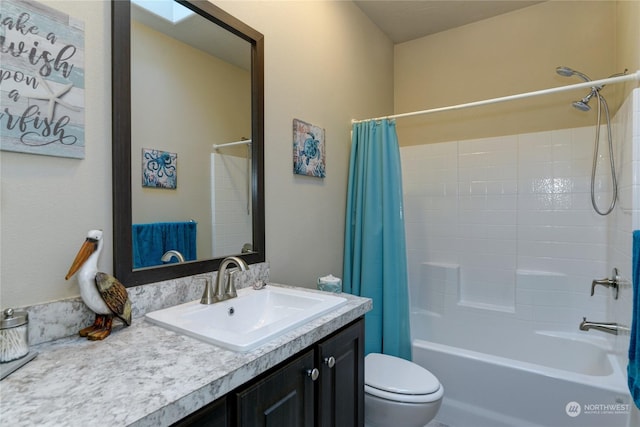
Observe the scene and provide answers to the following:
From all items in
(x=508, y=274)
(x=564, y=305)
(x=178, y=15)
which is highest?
(x=178, y=15)

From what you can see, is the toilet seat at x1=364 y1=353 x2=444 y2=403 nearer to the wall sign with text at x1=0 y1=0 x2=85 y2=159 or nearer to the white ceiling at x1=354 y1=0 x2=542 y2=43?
the wall sign with text at x1=0 y1=0 x2=85 y2=159

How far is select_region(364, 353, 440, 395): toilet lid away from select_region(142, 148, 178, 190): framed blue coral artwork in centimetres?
128

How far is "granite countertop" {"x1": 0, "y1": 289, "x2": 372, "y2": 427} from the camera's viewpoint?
542 mm

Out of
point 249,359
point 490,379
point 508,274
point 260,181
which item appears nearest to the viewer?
point 249,359

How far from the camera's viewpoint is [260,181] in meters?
1.53

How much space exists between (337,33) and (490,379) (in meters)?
2.27

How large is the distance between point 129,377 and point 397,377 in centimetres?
133

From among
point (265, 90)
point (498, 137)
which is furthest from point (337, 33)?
point (498, 137)

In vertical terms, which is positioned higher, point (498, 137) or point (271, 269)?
point (498, 137)

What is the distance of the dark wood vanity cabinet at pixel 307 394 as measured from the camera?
0.72 metres

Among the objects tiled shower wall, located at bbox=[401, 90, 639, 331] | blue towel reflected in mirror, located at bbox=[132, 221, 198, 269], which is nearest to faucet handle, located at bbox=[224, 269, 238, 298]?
blue towel reflected in mirror, located at bbox=[132, 221, 198, 269]

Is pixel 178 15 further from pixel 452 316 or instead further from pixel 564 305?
pixel 564 305

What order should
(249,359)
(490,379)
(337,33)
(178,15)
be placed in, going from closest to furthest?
(249,359), (178,15), (490,379), (337,33)

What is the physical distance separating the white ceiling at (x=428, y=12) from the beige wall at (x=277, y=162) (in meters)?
0.10
